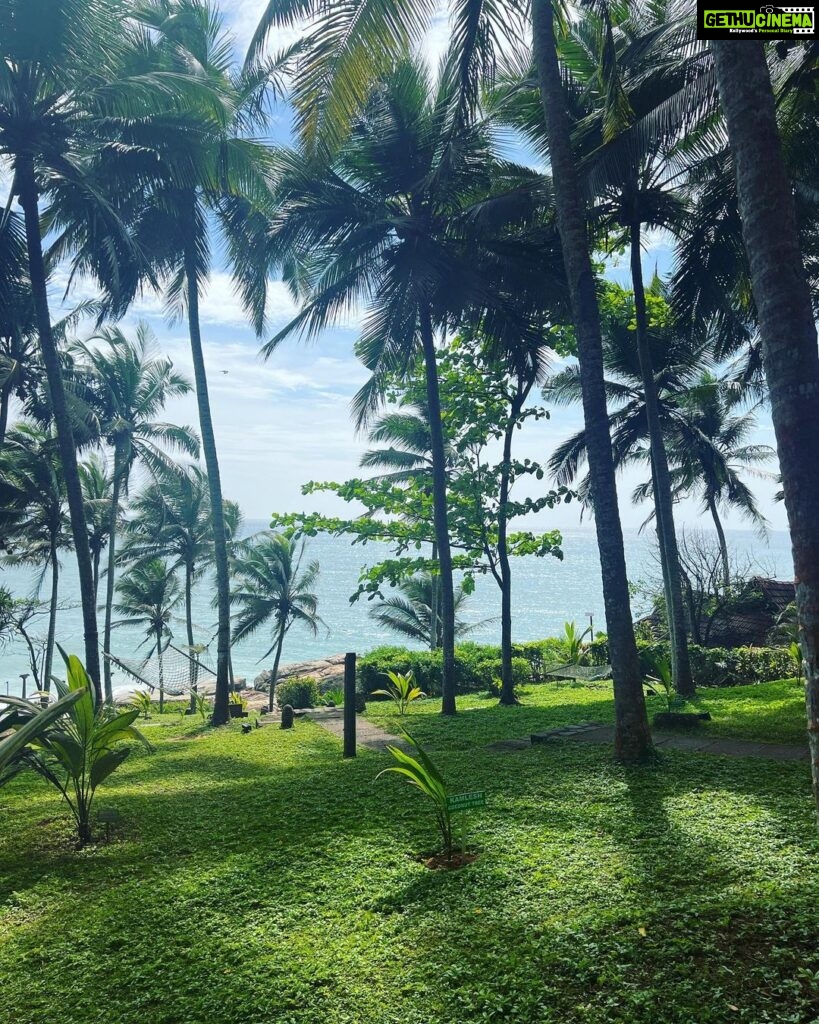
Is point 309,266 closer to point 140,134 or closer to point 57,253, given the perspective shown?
point 140,134

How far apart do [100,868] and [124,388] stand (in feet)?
65.3

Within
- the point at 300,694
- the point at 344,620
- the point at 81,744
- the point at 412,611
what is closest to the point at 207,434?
the point at 300,694

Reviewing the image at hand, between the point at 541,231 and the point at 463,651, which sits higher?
the point at 541,231

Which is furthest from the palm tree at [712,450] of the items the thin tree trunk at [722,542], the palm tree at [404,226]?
the palm tree at [404,226]

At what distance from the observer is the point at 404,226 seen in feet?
36.9

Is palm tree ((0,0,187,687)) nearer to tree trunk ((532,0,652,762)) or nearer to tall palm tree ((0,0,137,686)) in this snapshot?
tall palm tree ((0,0,137,686))

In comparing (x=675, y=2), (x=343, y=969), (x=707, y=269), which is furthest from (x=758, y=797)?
(x=675, y=2)

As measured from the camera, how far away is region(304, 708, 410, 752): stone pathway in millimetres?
8516

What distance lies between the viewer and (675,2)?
888cm

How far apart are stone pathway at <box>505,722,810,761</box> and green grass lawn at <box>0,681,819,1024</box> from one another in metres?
0.49

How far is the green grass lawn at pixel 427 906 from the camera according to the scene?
8.64 ft

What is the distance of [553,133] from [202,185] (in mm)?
7432

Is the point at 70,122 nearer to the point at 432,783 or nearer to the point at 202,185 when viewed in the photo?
the point at 202,185

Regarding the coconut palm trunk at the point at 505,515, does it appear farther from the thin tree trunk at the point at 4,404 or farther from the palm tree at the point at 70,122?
the thin tree trunk at the point at 4,404
